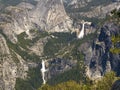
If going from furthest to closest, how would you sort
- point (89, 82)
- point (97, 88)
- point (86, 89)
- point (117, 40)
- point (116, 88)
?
point (97, 88)
point (89, 82)
point (86, 89)
point (116, 88)
point (117, 40)

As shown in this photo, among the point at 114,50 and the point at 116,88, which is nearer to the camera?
the point at 114,50

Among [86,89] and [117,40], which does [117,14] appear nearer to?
[117,40]

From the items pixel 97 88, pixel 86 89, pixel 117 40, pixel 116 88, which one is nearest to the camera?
pixel 117 40

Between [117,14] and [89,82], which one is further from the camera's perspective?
[89,82]

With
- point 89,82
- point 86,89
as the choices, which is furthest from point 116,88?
point 89,82

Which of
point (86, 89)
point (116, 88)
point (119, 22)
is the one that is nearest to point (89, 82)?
point (86, 89)

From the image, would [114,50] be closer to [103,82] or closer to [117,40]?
[117,40]

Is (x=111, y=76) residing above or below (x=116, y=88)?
below

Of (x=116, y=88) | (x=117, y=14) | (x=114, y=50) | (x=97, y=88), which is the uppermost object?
(x=117, y=14)

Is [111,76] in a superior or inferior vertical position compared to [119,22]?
inferior
